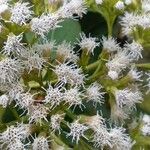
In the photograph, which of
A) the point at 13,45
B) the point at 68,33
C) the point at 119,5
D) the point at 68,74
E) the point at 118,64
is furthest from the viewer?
the point at 68,33

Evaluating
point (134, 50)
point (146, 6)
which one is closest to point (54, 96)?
point (134, 50)

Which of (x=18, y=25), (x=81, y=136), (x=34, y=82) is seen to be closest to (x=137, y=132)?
(x=81, y=136)

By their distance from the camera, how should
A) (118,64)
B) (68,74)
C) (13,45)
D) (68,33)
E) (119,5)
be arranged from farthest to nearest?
(68,33), (119,5), (118,64), (68,74), (13,45)

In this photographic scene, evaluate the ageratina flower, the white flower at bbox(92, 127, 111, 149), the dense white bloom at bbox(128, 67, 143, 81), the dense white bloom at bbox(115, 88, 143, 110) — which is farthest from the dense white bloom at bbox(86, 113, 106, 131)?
the ageratina flower

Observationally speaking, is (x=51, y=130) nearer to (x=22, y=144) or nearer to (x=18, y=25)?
(x=22, y=144)

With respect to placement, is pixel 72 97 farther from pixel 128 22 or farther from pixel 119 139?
pixel 128 22
